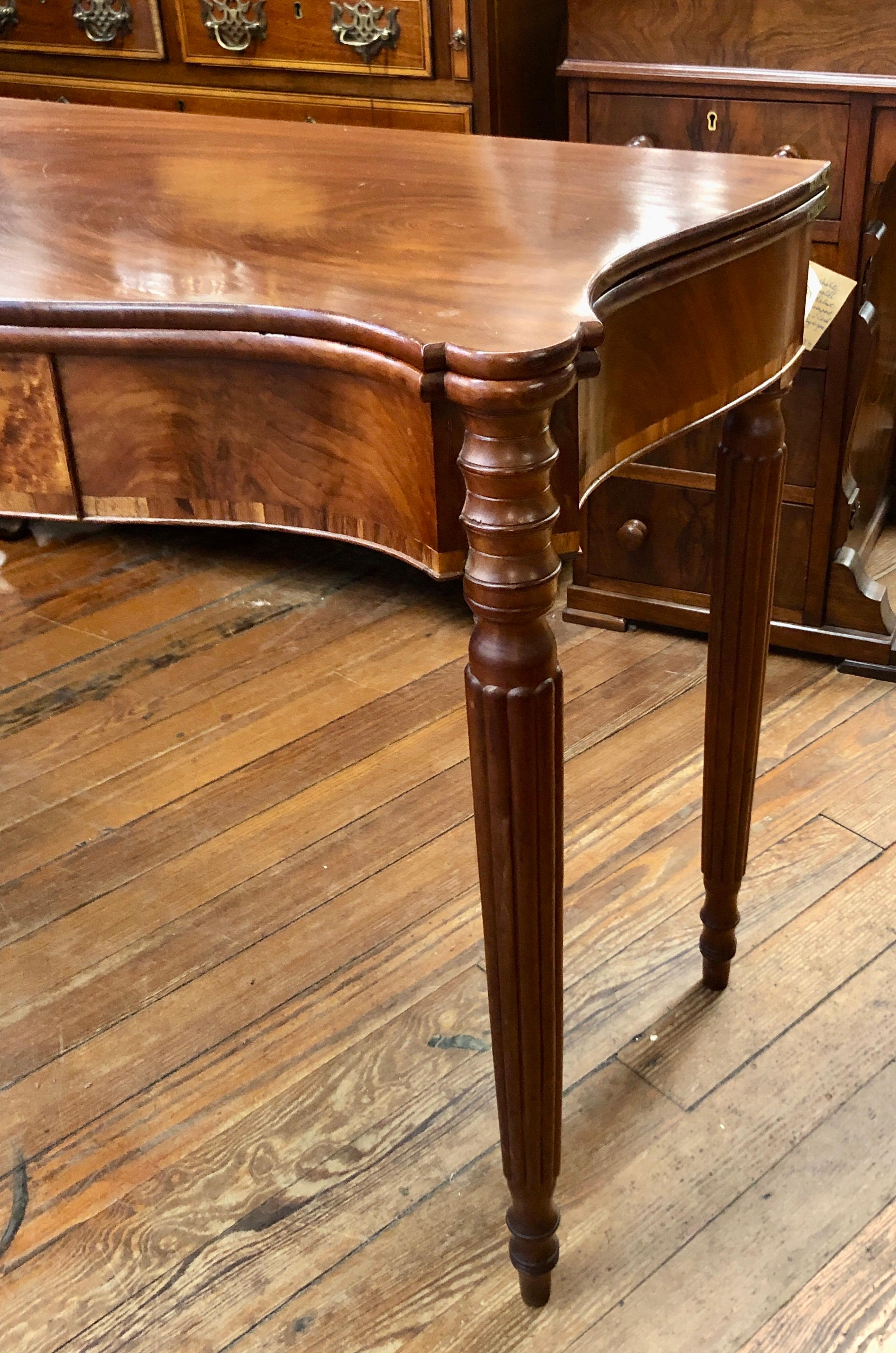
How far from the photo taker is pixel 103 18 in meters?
1.92

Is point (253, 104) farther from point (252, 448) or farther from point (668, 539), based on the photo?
point (252, 448)

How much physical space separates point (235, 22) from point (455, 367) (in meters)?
1.41

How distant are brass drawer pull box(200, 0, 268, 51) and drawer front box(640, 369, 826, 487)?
2.58 ft

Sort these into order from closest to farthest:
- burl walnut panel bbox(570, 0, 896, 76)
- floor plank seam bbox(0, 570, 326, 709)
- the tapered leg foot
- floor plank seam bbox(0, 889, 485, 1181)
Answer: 1. the tapered leg foot
2. floor plank seam bbox(0, 889, 485, 1181)
3. burl walnut panel bbox(570, 0, 896, 76)
4. floor plank seam bbox(0, 570, 326, 709)

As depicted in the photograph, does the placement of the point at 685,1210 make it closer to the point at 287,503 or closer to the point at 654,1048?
the point at 654,1048

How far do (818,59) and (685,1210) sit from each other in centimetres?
117

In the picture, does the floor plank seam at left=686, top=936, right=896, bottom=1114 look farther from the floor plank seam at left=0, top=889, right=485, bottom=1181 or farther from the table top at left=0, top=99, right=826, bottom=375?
the table top at left=0, top=99, right=826, bottom=375

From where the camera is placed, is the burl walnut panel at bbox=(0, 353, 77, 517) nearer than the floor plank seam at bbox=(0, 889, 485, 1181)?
Yes

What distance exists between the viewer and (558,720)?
0.76 meters

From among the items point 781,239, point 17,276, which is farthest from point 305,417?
point 781,239

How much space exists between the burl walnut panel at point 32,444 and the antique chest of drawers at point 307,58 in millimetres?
1101

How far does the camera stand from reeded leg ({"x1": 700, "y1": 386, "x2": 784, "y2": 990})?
3.31ft

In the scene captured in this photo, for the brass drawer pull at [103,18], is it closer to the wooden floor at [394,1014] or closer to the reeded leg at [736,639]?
the wooden floor at [394,1014]

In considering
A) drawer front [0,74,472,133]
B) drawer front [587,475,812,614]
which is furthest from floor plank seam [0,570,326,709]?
drawer front [0,74,472,133]
